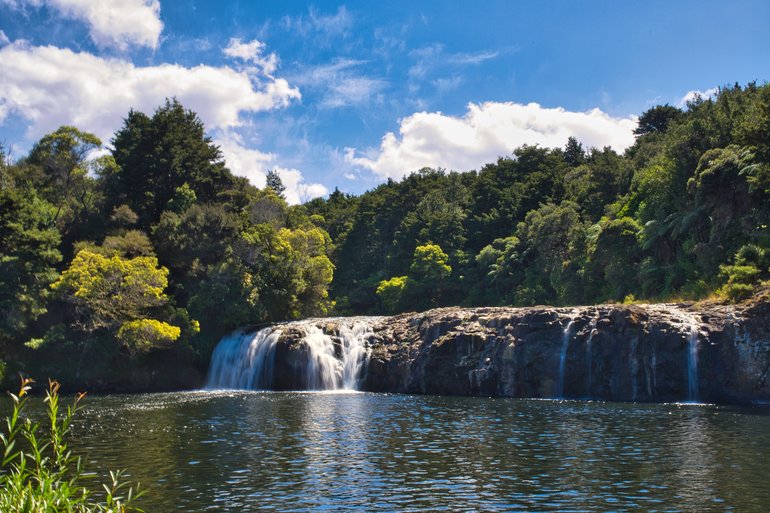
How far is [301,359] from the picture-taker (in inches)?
1607

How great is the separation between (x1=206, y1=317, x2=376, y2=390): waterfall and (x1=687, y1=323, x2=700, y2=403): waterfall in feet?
59.4

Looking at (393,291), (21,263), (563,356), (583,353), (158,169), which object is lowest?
(563,356)

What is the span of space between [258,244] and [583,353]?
25.3 meters

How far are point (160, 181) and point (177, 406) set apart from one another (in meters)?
27.1

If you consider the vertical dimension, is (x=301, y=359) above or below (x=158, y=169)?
below

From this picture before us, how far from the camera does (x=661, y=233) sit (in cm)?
4069

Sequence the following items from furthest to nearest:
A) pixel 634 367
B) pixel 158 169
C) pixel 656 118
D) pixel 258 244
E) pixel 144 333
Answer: pixel 656 118 < pixel 158 169 < pixel 258 244 < pixel 144 333 < pixel 634 367

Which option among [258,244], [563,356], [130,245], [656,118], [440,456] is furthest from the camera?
[656,118]

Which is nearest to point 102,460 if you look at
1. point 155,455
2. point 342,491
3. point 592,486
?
point 155,455

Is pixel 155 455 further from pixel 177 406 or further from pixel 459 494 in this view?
pixel 177 406

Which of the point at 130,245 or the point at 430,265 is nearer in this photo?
the point at 130,245

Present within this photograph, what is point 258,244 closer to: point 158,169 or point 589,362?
point 158,169

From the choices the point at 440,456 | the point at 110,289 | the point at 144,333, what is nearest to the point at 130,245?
the point at 110,289

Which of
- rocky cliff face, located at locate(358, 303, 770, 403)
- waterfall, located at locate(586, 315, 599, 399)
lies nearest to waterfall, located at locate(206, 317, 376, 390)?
rocky cliff face, located at locate(358, 303, 770, 403)
